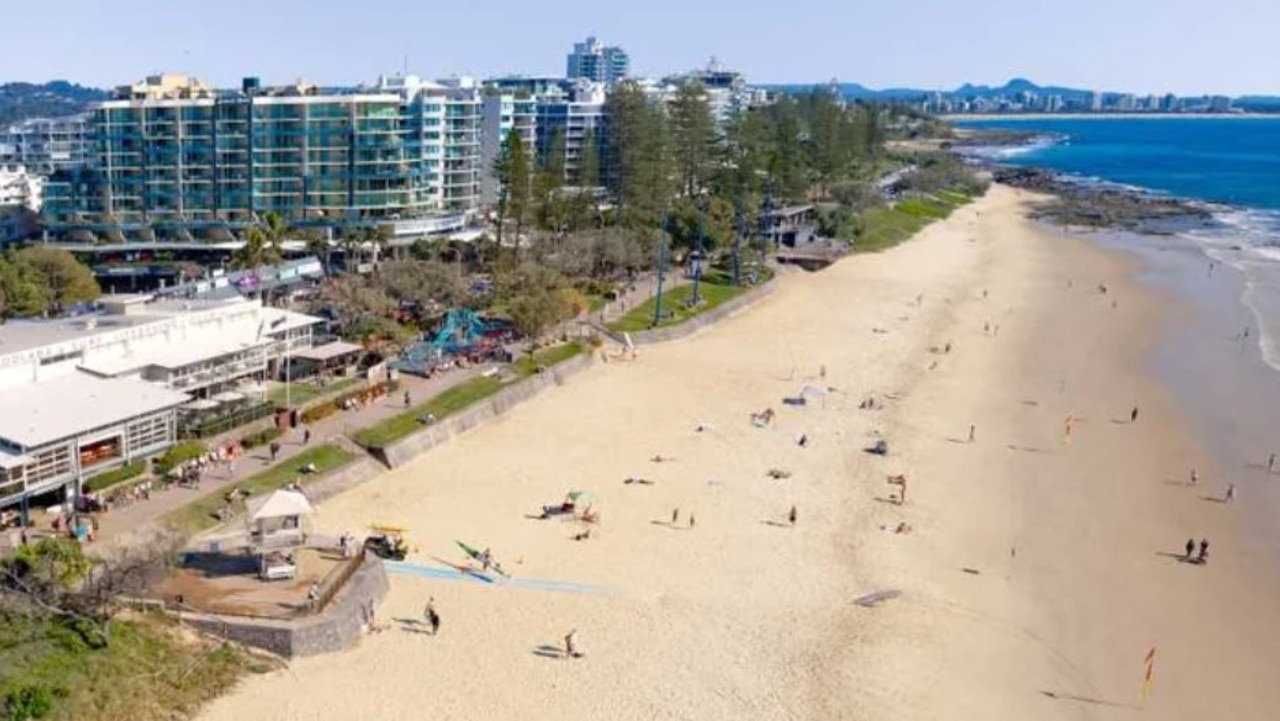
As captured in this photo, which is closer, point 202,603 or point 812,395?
point 202,603

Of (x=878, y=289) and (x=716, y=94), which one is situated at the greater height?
(x=716, y=94)

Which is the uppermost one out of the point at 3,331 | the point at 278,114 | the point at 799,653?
the point at 278,114

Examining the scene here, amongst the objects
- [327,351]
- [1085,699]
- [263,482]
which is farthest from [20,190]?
[1085,699]

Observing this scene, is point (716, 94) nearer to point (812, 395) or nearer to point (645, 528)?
point (812, 395)

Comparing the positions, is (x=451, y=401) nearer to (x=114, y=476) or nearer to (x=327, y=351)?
(x=327, y=351)

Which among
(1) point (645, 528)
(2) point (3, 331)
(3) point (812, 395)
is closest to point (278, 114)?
(2) point (3, 331)

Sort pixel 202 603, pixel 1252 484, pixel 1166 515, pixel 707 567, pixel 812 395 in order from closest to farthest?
1. pixel 202 603
2. pixel 707 567
3. pixel 1166 515
4. pixel 1252 484
5. pixel 812 395

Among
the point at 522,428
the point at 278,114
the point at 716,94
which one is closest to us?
the point at 522,428
